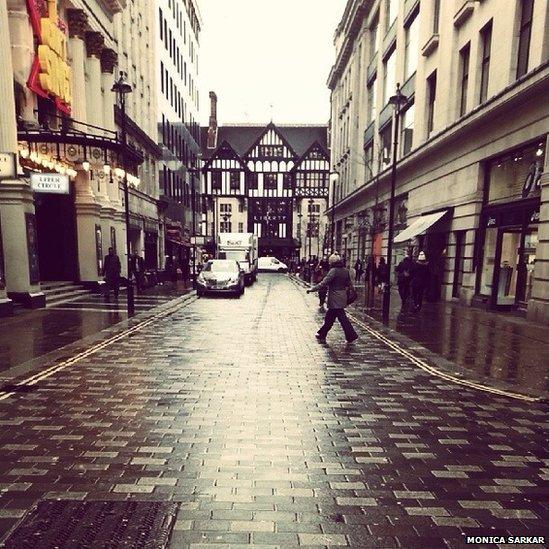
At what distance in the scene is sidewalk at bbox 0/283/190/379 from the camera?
24.2 feet

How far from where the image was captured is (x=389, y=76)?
27.0 metres

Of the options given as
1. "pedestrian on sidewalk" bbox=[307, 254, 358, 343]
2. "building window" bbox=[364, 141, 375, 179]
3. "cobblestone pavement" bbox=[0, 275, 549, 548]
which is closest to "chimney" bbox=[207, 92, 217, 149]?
"building window" bbox=[364, 141, 375, 179]

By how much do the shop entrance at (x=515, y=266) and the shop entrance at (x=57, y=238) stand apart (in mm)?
16865

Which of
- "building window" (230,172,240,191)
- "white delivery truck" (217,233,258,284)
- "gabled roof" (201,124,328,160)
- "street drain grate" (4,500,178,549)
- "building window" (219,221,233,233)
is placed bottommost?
"street drain grate" (4,500,178,549)

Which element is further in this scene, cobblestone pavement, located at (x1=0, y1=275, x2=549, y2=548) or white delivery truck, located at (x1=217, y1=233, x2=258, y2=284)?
white delivery truck, located at (x1=217, y1=233, x2=258, y2=284)

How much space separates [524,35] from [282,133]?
76.8 m

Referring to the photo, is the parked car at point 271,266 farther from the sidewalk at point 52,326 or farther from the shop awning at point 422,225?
the sidewalk at point 52,326

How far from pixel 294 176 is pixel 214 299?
5905 centimetres

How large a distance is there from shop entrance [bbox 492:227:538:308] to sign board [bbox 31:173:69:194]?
47.8 feet

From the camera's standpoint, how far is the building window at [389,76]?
84.7 feet

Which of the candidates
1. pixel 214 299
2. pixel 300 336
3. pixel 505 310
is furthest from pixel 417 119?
pixel 300 336

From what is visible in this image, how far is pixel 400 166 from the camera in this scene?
22.1 meters

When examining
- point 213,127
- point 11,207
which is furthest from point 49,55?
point 213,127

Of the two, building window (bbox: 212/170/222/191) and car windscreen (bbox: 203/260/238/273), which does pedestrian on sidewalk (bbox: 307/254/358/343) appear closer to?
car windscreen (bbox: 203/260/238/273)
